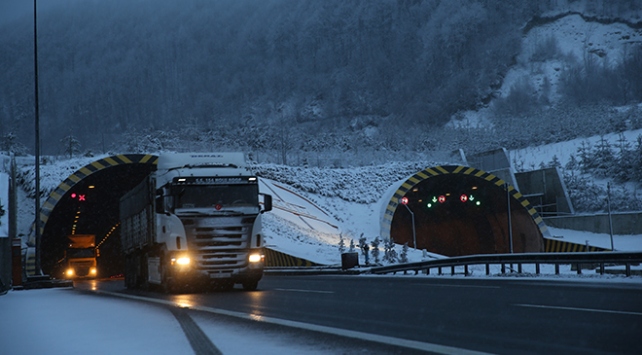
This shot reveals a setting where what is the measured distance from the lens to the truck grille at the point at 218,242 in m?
20.4

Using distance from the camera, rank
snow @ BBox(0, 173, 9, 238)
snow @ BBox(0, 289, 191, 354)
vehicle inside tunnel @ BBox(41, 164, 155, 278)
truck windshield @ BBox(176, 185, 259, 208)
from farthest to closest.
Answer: vehicle inside tunnel @ BBox(41, 164, 155, 278) < snow @ BBox(0, 173, 9, 238) < truck windshield @ BBox(176, 185, 259, 208) < snow @ BBox(0, 289, 191, 354)

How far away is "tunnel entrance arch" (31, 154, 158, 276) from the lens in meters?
39.0

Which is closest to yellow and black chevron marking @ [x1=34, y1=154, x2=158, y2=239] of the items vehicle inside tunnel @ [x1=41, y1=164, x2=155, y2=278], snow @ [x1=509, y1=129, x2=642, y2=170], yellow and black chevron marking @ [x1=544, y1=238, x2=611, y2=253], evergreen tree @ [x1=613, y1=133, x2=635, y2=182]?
vehicle inside tunnel @ [x1=41, y1=164, x2=155, y2=278]

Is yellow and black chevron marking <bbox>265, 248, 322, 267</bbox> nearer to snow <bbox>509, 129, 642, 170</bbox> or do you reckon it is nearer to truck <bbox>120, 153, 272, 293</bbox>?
truck <bbox>120, 153, 272, 293</bbox>

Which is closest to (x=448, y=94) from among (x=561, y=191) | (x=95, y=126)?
(x=95, y=126)

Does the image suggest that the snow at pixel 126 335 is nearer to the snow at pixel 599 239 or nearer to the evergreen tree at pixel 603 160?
the snow at pixel 599 239

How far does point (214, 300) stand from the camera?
58.0 ft

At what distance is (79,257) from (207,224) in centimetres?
3465

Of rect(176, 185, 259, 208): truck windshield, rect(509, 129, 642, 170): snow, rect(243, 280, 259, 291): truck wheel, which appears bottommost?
rect(243, 280, 259, 291): truck wheel

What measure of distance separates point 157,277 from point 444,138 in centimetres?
9098

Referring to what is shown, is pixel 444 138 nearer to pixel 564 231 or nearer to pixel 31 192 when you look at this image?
pixel 564 231

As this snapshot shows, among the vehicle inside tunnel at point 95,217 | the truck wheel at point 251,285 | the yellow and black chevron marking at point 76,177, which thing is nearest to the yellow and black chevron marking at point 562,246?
the vehicle inside tunnel at point 95,217

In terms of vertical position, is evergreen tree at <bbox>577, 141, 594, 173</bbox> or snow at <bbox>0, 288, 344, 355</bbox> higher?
evergreen tree at <bbox>577, 141, 594, 173</bbox>

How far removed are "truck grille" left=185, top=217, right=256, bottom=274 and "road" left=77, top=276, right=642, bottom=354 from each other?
74.7 inches
